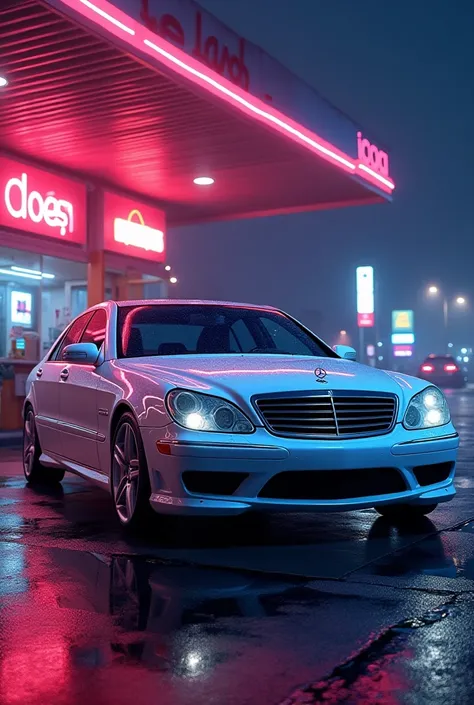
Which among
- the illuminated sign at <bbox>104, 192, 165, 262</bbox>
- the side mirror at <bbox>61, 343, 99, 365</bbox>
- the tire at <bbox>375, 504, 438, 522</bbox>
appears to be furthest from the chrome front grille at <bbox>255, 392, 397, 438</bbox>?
the illuminated sign at <bbox>104, 192, 165, 262</bbox>

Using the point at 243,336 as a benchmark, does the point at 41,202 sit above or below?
above

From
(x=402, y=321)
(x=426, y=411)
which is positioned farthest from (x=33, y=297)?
(x=402, y=321)

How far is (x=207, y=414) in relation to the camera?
593 cm

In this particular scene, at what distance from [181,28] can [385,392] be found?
8.16 m

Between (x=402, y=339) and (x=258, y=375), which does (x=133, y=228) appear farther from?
(x=402, y=339)

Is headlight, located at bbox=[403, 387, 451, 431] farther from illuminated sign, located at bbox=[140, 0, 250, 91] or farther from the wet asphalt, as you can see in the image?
illuminated sign, located at bbox=[140, 0, 250, 91]

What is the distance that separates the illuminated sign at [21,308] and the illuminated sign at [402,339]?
66921mm

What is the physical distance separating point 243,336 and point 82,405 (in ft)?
4.34

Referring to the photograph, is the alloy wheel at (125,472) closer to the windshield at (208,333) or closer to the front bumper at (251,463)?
the front bumper at (251,463)

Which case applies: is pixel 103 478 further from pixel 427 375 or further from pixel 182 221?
pixel 427 375

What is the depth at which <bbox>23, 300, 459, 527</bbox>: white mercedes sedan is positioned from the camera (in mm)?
5836

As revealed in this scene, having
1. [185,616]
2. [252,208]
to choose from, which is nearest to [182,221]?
[252,208]

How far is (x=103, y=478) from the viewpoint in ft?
23.1

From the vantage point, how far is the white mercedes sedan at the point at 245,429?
19.1ft
